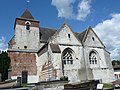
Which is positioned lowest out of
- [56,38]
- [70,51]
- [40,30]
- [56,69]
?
[56,69]

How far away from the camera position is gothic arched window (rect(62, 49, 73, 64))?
22692mm

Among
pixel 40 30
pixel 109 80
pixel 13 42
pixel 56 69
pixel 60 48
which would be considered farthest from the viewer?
pixel 40 30

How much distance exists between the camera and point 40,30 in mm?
30281

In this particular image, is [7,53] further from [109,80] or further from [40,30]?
[109,80]

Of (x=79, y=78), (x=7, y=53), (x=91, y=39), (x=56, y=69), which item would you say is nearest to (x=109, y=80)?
(x=79, y=78)

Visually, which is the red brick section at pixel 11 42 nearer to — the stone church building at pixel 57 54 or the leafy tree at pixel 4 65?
the stone church building at pixel 57 54

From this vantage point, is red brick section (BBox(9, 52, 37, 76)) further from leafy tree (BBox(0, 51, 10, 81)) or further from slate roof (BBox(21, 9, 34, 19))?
slate roof (BBox(21, 9, 34, 19))

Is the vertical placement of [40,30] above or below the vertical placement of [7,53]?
above

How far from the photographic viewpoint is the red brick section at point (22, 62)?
81.3ft

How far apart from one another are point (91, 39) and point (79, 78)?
777 cm

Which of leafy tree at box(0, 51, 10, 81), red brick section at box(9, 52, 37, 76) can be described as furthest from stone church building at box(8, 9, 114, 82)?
leafy tree at box(0, 51, 10, 81)

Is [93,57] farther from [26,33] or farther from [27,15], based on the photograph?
[27,15]

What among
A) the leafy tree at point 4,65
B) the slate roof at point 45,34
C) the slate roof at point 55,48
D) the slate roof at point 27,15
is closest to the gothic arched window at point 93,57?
the slate roof at point 55,48

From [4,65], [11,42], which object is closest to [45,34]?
[11,42]
